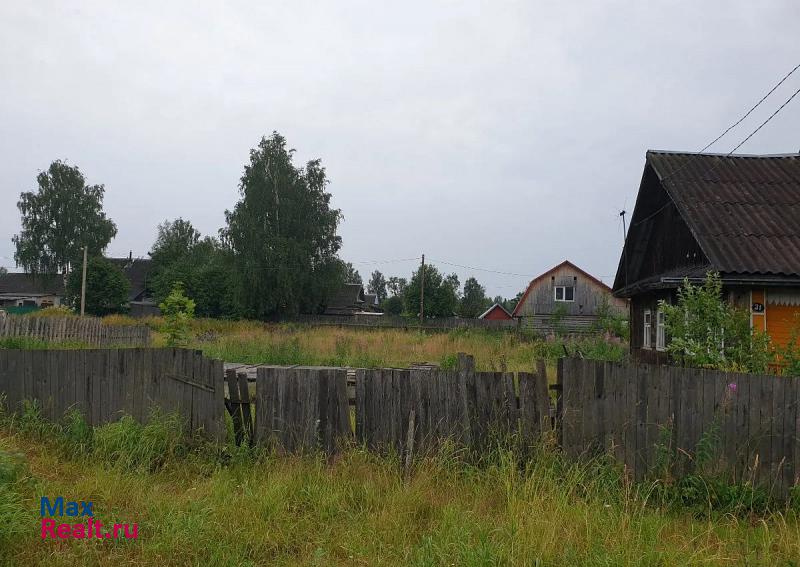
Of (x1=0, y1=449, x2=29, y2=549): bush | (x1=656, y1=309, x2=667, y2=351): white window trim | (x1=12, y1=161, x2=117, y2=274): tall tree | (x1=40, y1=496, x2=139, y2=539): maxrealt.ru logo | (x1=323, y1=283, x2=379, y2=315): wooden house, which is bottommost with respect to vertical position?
(x1=40, y1=496, x2=139, y2=539): maxrealt.ru logo

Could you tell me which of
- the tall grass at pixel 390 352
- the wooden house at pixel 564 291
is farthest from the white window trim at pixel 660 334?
the wooden house at pixel 564 291

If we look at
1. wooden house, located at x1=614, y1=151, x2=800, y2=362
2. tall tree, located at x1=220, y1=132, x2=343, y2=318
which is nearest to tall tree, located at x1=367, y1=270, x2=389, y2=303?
tall tree, located at x1=220, y1=132, x2=343, y2=318

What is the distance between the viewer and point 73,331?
21.3 m

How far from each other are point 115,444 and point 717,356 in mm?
6593

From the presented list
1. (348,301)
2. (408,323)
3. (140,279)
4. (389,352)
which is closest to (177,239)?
(140,279)

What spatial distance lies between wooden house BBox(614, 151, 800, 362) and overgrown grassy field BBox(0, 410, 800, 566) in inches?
301

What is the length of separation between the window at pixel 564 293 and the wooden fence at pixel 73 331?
1231 inches

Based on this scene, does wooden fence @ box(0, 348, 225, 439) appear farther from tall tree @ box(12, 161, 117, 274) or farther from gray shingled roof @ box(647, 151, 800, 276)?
tall tree @ box(12, 161, 117, 274)

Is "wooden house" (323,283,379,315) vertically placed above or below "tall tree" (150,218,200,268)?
below

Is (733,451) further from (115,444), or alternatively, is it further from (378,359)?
(378,359)

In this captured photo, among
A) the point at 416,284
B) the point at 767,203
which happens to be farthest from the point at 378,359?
the point at 416,284

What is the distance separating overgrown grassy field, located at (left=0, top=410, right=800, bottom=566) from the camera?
3.64m

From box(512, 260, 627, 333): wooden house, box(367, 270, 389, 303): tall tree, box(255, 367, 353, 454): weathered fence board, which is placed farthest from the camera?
box(367, 270, 389, 303): tall tree

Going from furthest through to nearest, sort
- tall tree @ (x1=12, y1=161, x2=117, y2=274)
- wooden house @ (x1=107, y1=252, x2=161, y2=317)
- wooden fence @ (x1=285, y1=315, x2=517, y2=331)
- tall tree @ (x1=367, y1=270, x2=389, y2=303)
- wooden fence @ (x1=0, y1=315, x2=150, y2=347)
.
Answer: tall tree @ (x1=367, y1=270, x2=389, y2=303) → wooden house @ (x1=107, y1=252, x2=161, y2=317) → tall tree @ (x1=12, y1=161, x2=117, y2=274) → wooden fence @ (x1=285, y1=315, x2=517, y2=331) → wooden fence @ (x1=0, y1=315, x2=150, y2=347)
